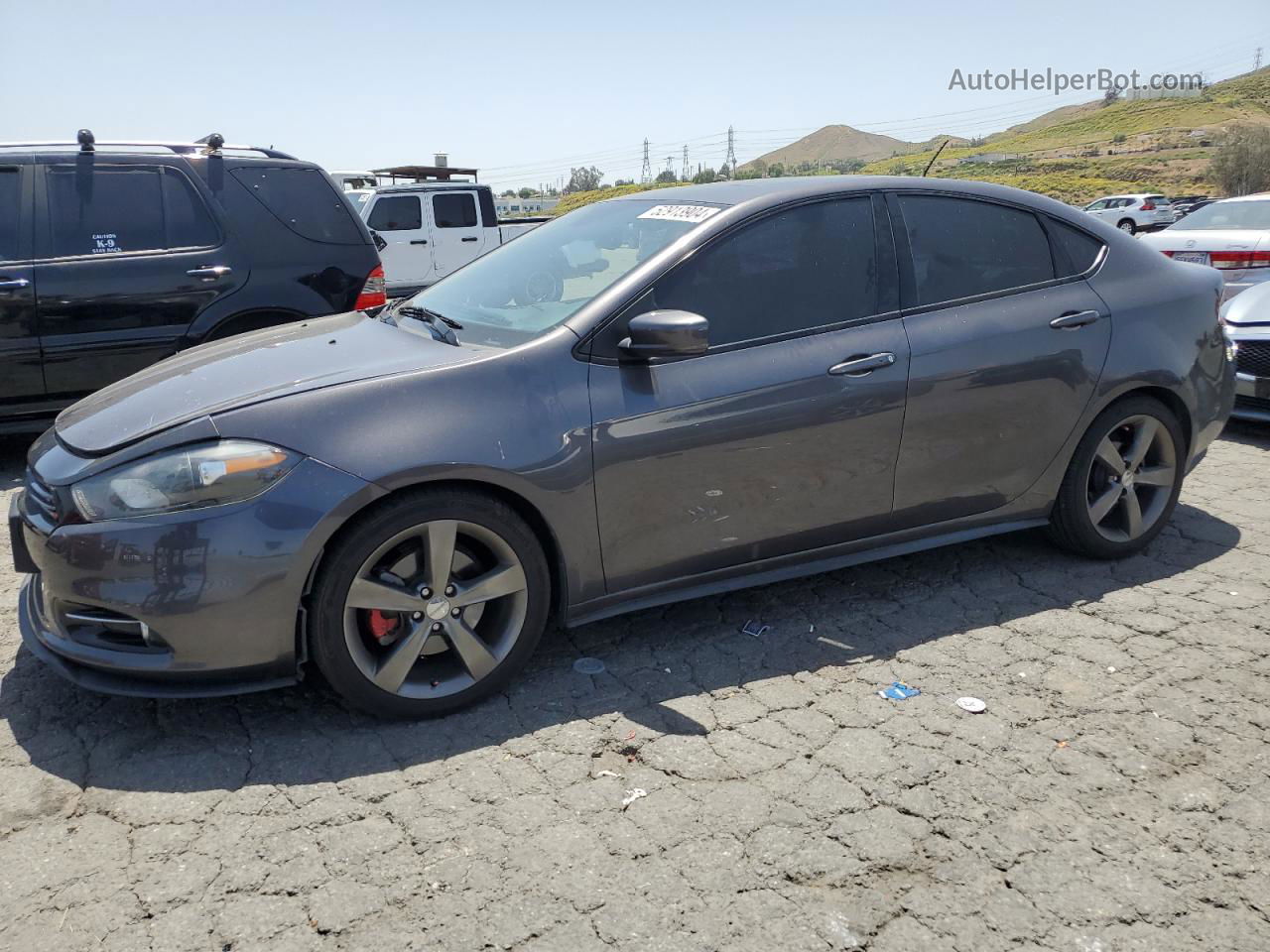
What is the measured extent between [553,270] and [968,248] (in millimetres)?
1659

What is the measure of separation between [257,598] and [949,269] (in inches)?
110

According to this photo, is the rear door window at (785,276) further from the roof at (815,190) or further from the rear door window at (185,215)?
the rear door window at (185,215)

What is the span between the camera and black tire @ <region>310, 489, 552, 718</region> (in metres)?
2.78

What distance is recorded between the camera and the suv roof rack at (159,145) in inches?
226

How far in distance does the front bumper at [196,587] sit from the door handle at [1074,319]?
9.01 ft

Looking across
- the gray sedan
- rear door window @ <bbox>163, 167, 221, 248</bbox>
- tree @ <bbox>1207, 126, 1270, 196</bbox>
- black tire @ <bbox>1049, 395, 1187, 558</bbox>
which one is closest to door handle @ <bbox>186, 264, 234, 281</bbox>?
rear door window @ <bbox>163, 167, 221, 248</bbox>

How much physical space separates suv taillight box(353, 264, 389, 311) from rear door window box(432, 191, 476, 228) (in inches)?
385

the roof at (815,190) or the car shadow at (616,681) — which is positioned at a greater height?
the roof at (815,190)

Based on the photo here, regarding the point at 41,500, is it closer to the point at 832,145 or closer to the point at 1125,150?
the point at 1125,150

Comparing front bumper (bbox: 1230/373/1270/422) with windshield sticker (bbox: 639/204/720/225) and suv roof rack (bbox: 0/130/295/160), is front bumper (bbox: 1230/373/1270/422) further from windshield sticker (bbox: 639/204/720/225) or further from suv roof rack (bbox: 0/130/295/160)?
suv roof rack (bbox: 0/130/295/160)

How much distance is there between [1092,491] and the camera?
4.18 m

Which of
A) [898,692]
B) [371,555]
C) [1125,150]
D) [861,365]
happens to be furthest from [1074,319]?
[1125,150]

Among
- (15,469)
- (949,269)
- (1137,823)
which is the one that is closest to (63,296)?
(15,469)

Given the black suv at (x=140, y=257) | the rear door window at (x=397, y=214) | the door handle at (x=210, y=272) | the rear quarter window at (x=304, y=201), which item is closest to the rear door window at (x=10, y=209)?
the black suv at (x=140, y=257)
